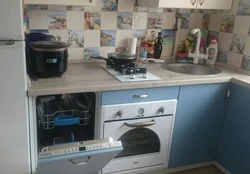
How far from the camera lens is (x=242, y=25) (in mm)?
2160

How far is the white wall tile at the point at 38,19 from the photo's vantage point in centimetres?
192

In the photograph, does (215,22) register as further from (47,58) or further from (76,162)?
(76,162)

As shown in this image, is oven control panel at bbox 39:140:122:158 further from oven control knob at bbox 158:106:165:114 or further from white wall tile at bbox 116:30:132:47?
white wall tile at bbox 116:30:132:47

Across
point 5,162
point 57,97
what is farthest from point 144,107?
point 5,162

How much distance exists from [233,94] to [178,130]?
1.63ft

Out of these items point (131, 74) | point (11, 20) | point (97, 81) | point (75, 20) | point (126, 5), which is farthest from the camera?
point (126, 5)

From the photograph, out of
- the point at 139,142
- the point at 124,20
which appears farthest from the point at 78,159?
the point at 124,20

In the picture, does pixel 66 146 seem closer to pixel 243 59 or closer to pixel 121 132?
pixel 121 132

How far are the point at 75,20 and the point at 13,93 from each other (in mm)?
866

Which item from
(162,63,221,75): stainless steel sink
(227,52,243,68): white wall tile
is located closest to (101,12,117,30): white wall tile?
(162,63,221,75): stainless steel sink

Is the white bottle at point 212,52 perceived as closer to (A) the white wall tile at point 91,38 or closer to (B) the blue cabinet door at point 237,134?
(B) the blue cabinet door at point 237,134

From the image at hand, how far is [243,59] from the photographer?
7.16 ft

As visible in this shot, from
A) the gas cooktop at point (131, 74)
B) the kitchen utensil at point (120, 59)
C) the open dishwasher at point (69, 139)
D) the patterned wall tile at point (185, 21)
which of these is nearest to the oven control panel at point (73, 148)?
the open dishwasher at point (69, 139)

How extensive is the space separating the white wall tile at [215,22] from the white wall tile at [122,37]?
0.79 meters
